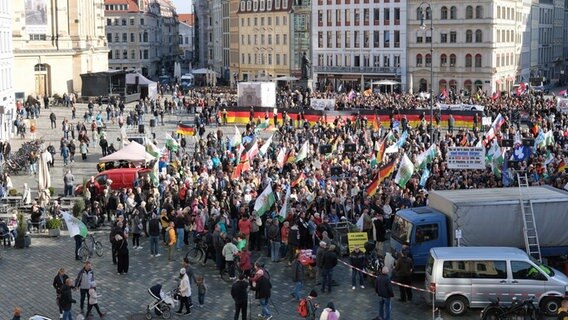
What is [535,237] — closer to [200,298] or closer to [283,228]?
[283,228]

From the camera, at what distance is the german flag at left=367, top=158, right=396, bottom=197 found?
95.4 feet

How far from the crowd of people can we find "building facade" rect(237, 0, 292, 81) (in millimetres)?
58434

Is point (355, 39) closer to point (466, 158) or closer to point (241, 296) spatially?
point (466, 158)

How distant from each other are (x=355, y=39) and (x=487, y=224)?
7483 centimetres

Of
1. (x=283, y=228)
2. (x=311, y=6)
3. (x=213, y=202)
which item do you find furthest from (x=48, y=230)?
(x=311, y=6)

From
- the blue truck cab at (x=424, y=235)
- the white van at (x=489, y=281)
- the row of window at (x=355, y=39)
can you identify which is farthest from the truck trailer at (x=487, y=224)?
the row of window at (x=355, y=39)

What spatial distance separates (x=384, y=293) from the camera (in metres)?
19.4

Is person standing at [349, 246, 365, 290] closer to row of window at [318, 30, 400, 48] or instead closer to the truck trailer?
the truck trailer

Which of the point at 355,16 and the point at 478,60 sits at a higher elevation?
the point at 355,16

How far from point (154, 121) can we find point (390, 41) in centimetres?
4041

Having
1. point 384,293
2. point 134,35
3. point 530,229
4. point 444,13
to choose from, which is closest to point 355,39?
point 444,13

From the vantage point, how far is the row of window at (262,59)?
104481 millimetres

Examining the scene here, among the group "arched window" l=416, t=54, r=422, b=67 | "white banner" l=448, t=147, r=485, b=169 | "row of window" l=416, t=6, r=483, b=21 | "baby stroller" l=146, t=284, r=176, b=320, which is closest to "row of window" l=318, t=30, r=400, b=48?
"arched window" l=416, t=54, r=422, b=67

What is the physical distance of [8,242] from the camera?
27812mm
